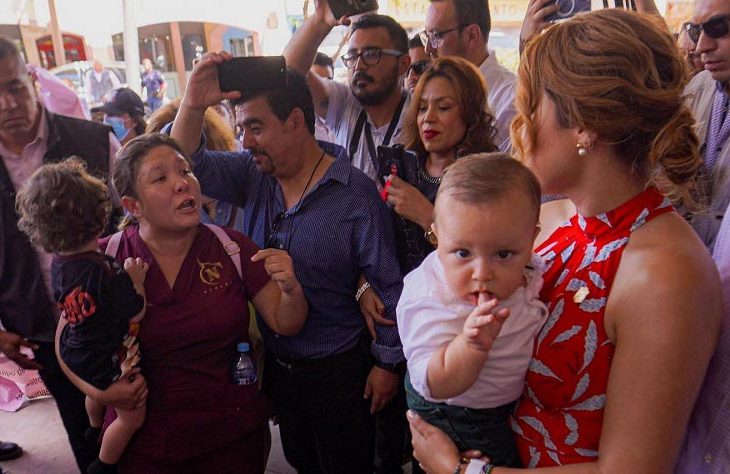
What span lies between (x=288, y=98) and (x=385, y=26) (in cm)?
114

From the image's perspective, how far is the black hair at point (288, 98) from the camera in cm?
205

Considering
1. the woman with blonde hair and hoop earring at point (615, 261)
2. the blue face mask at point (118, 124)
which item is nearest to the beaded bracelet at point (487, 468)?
the woman with blonde hair and hoop earring at point (615, 261)

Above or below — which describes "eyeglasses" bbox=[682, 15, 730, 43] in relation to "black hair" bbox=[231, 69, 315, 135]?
above

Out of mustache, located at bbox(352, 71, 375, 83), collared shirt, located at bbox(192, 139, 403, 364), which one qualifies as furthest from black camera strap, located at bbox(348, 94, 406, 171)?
collared shirt, located at bbox(192, 139, 403, 364)

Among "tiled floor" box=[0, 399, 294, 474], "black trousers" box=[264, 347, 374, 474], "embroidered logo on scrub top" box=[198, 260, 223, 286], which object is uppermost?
"embroidered logo on scrub top" box=[198, 260, 223, 286]

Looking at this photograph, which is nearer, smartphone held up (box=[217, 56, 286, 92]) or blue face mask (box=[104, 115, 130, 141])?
smartphone held up (box=[217, 56, 286, 92])

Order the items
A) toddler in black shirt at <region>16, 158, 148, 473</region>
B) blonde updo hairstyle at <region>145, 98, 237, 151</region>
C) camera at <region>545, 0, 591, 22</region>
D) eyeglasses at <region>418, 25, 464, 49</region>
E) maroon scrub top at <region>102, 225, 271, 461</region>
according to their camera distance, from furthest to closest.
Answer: eyeglasses at <region>418, 25, 464, 49</region>, blonde updo hairstyle at <region>145, 98, 237, 151</region>, camera at <region>545, 0, 591, 22</region>, maroon scrub top at <region>102, 225, 271, 461</region>, toddler in black shirt at <region>16, 158, 148, 473</region>

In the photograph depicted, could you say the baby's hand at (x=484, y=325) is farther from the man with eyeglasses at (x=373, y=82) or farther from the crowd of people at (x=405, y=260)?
the man with eyeglasses at (x=373, y=82)

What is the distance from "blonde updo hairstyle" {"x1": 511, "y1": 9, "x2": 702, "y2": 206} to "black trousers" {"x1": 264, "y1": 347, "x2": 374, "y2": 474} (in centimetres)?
132

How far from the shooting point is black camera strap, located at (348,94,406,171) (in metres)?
2.82

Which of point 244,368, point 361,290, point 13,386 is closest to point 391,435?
point 361,290

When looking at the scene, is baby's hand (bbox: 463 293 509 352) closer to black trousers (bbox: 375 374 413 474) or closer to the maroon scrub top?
the maroon scrub top

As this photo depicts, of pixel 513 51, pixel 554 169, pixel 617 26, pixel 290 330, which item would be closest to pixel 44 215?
pixel 290 330

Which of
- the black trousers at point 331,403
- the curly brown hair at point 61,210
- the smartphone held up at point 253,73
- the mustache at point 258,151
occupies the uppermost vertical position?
the smartphone held up at point 253,73
